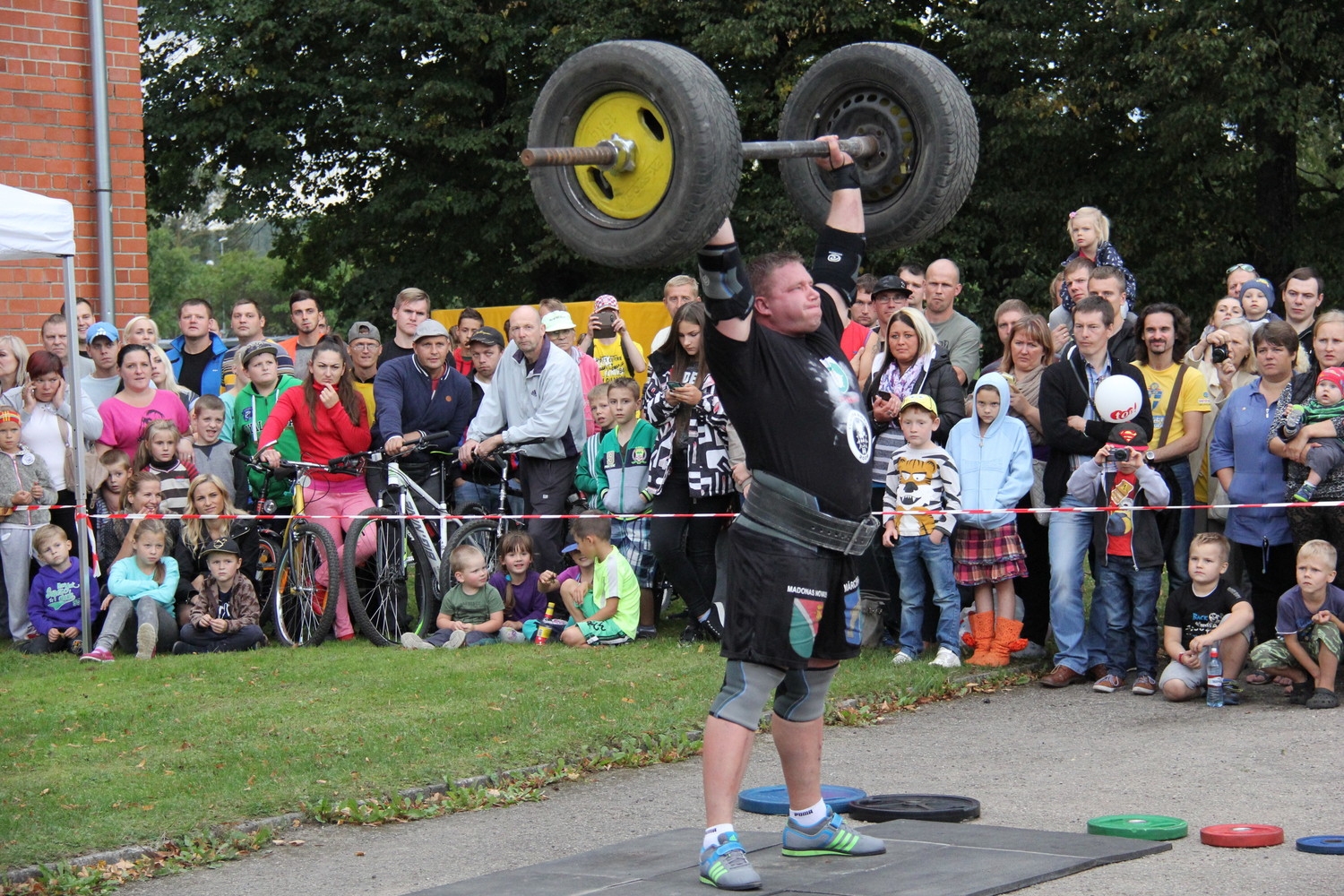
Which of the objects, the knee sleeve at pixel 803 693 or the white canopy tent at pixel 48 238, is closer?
the knee sleeve at pixel 803 693

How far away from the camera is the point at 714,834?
504cm

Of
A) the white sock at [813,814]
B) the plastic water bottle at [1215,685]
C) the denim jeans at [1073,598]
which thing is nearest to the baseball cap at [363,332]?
the denim jeans at [1073,598]

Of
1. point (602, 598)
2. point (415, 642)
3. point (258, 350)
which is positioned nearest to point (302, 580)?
point (415, 642)

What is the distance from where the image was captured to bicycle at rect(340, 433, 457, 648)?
999 centimetres

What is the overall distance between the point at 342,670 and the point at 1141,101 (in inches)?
651

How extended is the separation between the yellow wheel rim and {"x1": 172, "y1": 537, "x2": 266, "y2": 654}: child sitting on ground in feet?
18.0

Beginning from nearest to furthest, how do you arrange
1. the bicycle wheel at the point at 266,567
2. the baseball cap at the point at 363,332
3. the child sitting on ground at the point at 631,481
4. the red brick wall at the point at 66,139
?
the child sitting on ground at the point at 631,481 → the bicycle wheel at the point at 266,567 → the baseball cap at the point at 363,332 → the red brick wall at the point at 66,139

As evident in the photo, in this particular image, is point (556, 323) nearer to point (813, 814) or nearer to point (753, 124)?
point (813, 814)

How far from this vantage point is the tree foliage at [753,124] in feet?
69.1

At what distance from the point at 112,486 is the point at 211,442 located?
71cm

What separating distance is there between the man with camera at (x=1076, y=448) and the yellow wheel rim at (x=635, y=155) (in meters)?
4.13

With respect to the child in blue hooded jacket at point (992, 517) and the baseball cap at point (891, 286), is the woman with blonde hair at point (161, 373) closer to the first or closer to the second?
the baseball cap at point (891, 286)

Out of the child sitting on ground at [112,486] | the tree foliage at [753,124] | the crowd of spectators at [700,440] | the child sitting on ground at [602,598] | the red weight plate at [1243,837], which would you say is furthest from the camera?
the tree foliage at [753,124]

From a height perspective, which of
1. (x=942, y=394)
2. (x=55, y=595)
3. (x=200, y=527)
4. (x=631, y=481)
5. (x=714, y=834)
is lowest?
(x=714, y=834)
